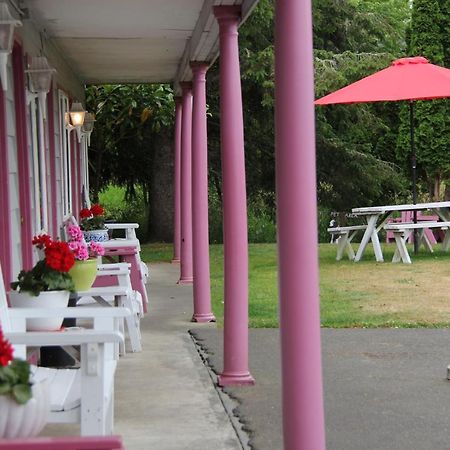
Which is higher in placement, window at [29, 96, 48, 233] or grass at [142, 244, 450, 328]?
window at [29, 96, 48, 233]

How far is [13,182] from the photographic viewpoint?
256 inches

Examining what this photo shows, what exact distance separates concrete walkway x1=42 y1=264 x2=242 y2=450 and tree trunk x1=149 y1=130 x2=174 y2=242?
951 cm

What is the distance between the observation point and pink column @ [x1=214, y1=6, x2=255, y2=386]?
6062mm

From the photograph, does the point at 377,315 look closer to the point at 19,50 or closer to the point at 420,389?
the point at 420,389

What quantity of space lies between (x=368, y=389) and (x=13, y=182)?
8.70 ft

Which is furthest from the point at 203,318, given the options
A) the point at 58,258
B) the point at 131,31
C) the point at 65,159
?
the point at 58,258

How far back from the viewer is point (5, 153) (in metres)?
6.01

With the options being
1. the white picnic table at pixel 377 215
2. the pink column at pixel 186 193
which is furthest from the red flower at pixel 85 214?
the white picnic table at pixel 377 215

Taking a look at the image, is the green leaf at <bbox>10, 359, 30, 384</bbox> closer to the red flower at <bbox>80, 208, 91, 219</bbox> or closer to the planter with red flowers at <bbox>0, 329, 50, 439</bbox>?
the planter with red flowers at <bbox>0, 329, 50, 439</bbox>

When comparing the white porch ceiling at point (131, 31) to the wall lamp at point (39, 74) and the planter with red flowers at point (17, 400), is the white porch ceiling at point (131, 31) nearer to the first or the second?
the wall lamp at point (39, 74)

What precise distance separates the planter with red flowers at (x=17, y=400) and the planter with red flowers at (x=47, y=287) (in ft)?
6.67

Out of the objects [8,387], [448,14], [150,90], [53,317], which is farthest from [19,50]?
[448,14]

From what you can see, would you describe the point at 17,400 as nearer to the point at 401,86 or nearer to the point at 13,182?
the point at 13,182

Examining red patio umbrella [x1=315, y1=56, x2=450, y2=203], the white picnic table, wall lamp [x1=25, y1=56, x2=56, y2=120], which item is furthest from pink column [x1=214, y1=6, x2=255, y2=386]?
the white picnic table
